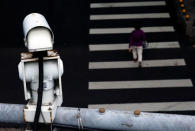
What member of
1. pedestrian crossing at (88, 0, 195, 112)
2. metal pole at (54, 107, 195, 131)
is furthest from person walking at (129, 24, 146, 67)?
metal pole at (54, 107, 195, 131)

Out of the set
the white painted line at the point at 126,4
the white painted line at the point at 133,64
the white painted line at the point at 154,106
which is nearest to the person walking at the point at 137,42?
the white painted line at the point at 133,64

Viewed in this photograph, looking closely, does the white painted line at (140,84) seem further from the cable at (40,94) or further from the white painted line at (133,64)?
the cable at (40,94)

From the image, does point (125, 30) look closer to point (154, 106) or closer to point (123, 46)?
point (123, 46)

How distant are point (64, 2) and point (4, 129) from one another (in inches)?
486

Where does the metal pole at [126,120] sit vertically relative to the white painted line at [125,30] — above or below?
below

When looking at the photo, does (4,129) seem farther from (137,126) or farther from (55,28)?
(55,28)

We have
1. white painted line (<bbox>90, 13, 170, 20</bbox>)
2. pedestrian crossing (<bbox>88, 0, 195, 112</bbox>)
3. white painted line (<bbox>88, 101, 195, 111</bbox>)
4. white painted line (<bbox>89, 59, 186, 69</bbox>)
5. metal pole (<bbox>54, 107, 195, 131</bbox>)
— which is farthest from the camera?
white painted line (<bbox>90, 13, 170, 20</bbox>)

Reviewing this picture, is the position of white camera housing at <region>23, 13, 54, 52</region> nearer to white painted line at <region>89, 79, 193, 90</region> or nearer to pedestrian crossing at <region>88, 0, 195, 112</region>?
pedestrian crossing at <region>88, 0, 195, 112</region>

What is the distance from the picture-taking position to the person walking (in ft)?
38.4

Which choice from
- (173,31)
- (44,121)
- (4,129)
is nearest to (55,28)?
(173,31)

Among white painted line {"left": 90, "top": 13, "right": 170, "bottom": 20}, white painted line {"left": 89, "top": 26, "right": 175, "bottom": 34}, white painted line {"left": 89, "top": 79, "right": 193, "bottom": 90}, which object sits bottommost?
white painted line {"left": 89, "top": 79, "right": 193, "bottom": 90}

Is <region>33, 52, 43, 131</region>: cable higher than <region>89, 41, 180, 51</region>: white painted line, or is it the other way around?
<region>33, 52, 43, 131</region>: cable

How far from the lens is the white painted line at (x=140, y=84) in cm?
1152

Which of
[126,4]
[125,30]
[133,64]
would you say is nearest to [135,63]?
[133,64]
